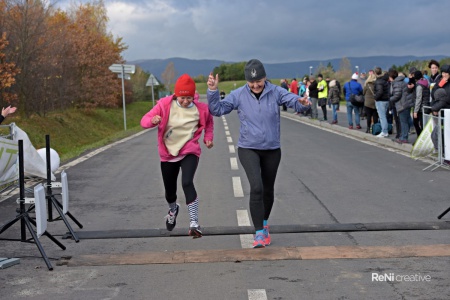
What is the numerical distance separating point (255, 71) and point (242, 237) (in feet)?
5.95

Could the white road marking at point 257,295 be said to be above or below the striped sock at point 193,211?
below

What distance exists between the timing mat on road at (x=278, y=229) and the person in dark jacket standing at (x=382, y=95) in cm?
1135

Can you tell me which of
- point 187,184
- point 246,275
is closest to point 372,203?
point 187,184

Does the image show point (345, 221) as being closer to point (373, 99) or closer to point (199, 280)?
point (199, 280)

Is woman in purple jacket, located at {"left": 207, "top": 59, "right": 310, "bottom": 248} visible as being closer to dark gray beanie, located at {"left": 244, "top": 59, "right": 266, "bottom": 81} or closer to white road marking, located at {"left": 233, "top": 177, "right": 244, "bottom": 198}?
dark gray beanie, located at {"left": 244, "top": 59, "right": 266, "bottom": 81}

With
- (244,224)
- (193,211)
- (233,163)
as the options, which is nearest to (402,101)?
(233,163)

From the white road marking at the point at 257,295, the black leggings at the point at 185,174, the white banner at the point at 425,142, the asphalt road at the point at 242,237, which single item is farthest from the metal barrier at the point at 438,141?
the white road marking at the point at 257,295

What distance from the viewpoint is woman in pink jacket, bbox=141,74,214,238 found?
22.4 ft

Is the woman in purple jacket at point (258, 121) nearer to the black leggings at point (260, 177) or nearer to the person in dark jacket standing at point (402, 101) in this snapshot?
the black leggings at point (260, 177)

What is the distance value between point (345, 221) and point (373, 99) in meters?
13.2

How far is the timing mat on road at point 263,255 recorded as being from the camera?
6059mm

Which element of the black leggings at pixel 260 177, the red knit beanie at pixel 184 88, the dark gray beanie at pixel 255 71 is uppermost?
the dark gray beanie at pixel 255 71

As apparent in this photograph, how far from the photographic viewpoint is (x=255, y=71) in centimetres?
655

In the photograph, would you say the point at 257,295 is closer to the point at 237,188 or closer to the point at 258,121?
the point at 258,121
